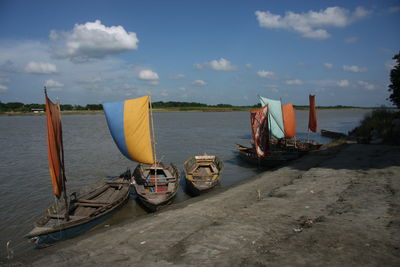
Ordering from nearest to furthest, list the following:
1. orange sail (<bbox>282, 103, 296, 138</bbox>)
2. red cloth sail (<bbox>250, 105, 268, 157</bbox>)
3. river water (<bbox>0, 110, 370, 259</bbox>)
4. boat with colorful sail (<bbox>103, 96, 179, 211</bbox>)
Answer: river water (<bbox>0, 110, 370, 259</bbox>), boat with colorful sail (<bbox>103, 96, 179, 211</bbox>), red cloth sail (<bbox>250, 105, 268, 157</bbox>), orange sail (<bbox>282, 103, 296, 138</bbox>)

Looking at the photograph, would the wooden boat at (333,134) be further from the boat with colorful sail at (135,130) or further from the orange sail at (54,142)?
the orange sail at (54,142)

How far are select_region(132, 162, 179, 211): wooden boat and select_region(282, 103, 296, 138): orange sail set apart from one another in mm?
14233

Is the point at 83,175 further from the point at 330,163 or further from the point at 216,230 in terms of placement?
the point at 330,163

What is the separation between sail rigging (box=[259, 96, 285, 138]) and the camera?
2586 cm

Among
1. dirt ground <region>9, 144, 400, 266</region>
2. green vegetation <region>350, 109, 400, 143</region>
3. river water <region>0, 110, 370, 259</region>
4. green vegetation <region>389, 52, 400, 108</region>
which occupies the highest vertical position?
green vegetation <region>389, 52, 400, 108</region>

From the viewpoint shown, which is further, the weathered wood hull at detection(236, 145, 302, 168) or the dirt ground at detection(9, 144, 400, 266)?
the weathered wood hull at detection(236, 145, 302, 168)

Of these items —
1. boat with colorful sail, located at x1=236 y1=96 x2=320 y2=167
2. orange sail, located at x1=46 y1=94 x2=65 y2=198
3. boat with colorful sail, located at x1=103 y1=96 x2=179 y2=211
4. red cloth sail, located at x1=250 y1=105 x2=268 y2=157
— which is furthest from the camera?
boat with colorful sail, located at x1=236 y1=96 x2=320 y2=167

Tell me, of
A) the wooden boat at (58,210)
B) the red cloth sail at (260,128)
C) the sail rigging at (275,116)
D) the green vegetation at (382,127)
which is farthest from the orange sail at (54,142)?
the green vegetation at (382,127)

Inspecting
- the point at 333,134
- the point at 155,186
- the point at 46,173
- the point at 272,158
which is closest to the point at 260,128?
the point at 272,158

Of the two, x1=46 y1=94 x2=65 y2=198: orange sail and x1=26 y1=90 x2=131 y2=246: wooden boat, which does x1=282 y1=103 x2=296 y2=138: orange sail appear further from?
x1=46 y1=94 x2=65 y2=198: orange sail

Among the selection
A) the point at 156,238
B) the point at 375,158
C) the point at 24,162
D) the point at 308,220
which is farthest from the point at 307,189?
the point at 24,162

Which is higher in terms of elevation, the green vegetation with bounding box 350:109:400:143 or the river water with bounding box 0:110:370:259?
the green vegetation with bounding box 350:109:400:143

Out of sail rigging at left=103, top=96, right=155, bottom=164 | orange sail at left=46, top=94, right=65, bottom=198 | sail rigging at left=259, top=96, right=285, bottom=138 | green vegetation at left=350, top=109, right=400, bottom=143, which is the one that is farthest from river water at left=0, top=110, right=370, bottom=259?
green vegetation at left=350, top=109, right=400, bottom=143

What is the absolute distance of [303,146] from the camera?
28156 millimetres
